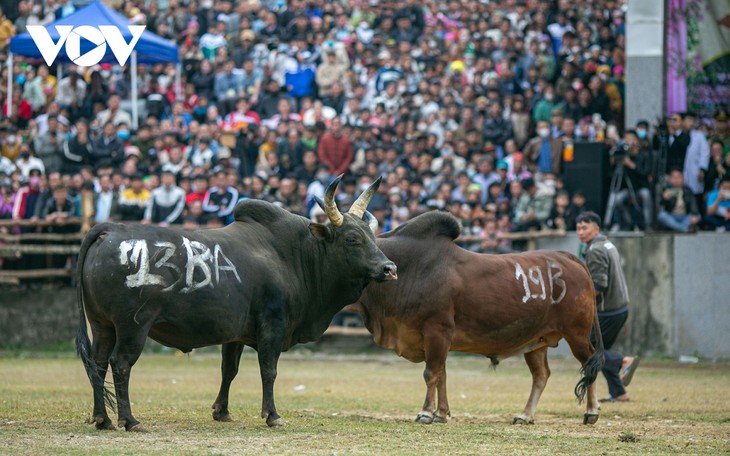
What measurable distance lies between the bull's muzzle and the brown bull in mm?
895

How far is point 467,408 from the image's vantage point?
1513 cm

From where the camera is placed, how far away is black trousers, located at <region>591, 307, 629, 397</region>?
15523 mm

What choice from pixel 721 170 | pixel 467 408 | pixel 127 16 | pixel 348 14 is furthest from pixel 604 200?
pixel 127 16

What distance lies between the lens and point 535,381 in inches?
548

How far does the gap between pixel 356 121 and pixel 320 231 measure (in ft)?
46.4

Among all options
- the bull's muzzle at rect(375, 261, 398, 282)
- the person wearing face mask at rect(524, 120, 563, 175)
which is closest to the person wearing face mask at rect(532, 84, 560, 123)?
the person wearing face mask at rect(524, 120, 563, 175)

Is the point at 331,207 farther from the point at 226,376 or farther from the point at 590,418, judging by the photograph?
the point at 590,418

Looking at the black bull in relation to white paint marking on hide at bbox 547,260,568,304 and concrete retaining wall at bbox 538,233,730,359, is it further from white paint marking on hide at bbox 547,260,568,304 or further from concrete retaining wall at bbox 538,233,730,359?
concrete retaining wall at bbox 538,233,730,359

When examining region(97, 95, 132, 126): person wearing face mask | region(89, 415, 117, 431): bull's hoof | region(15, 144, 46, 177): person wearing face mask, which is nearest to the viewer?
region(89, 415, 117, 431): bull's hoof

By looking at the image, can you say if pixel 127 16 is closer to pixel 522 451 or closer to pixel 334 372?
pixel 334 372

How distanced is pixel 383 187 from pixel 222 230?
1187 cm

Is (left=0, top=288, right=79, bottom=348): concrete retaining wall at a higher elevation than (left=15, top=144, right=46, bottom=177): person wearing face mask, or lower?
lower

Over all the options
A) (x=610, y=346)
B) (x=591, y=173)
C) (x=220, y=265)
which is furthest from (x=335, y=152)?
(x=220, y=265)

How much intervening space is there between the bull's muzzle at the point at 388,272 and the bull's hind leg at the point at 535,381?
2.15m
